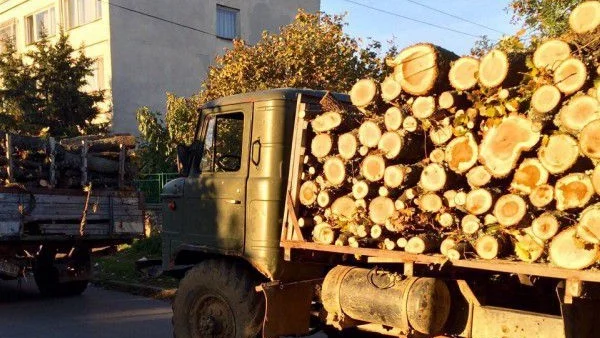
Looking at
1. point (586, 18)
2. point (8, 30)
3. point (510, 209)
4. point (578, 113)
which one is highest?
point (8, 30)

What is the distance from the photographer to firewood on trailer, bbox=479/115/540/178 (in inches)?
147

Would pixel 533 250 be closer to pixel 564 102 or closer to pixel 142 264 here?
pixel 564 102

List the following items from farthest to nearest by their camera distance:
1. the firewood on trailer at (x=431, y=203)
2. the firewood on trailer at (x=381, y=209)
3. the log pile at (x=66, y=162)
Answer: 1. the log pile at (x=66, y=162)
2. the firewood on trailer at (x=381, y=209)
3. the firewood on trailer at (x=431, y=203)

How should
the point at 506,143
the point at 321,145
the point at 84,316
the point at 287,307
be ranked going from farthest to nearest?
the point at 84,316, the point at 287,307, the point at 321,145, the point at 506,143

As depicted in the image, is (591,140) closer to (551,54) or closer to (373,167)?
(551,54)

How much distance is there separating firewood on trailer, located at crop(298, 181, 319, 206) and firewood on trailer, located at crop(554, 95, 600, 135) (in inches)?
79.0

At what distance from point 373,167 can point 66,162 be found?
6.51 m

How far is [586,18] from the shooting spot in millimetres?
3592

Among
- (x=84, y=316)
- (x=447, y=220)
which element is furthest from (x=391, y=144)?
(x=84, y=316)

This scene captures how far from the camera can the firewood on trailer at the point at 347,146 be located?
4688 millimetres

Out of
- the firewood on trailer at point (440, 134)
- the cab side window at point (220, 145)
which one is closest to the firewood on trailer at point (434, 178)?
the firewood on trailer at point (440, 134)

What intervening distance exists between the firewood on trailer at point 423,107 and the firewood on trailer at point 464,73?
0.62 feet

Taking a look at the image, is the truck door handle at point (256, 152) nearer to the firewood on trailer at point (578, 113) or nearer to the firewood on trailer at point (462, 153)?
the firewood on trailer at point (462, 153)

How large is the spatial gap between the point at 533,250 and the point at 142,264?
4.50 metres
